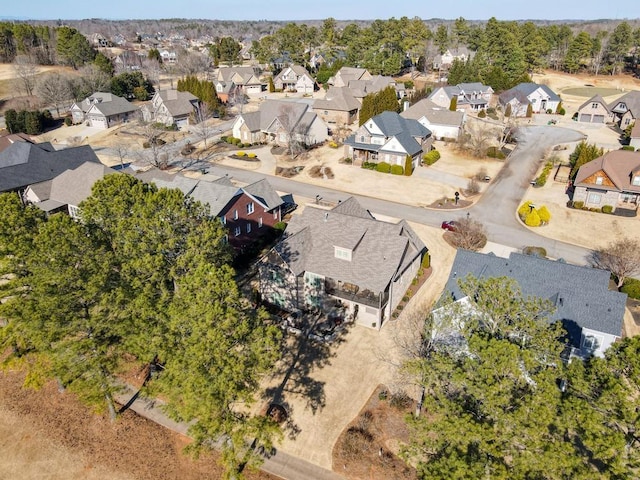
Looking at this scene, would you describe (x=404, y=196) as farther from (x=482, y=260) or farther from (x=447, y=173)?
(x=482, y=260)

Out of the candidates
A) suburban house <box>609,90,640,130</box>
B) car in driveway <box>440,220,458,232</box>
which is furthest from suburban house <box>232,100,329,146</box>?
suburban house <box>609,90,640,130</box>

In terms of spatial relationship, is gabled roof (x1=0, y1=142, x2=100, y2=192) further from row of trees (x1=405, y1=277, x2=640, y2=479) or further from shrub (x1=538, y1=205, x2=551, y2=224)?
shrub (x1=538, y1=205, x2=551, y2=224)

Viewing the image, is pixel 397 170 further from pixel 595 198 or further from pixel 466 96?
pixel 466 96

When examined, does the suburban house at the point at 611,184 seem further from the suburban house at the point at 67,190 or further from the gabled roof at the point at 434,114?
the suburban house at the point at 67,190

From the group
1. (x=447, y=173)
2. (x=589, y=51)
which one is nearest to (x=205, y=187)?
(x=447, y=173)

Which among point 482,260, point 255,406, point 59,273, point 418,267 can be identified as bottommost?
point 255,406

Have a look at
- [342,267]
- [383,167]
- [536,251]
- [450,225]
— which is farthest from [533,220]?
[342,267]
